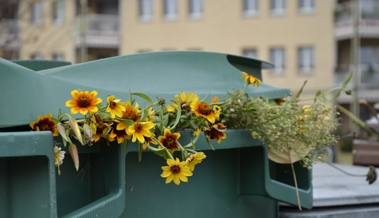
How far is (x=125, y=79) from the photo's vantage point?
2562 mm

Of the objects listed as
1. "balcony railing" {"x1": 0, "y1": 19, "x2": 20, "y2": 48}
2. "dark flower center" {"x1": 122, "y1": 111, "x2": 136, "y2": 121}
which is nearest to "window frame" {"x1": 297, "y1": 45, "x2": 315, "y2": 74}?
"balcony railing" {"x1": 0, "y1": 19, "x2": 20, "y2": 48}

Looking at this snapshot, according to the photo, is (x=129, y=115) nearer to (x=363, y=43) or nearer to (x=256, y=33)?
(x=256, y=33)

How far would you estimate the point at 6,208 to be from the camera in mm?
2066

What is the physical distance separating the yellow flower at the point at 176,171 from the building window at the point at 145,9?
3322 cm

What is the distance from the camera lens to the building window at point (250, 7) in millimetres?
33125

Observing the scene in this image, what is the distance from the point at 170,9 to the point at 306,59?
7037 millimetres

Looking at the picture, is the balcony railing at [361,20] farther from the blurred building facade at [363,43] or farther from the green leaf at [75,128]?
the green leaf at [75,128]

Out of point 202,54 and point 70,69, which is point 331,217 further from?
point 70,69

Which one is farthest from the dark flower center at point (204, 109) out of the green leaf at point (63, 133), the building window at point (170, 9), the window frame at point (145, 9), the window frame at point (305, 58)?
the window frame at point (145, 9)

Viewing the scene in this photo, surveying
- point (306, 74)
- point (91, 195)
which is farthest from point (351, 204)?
point (306, 74)

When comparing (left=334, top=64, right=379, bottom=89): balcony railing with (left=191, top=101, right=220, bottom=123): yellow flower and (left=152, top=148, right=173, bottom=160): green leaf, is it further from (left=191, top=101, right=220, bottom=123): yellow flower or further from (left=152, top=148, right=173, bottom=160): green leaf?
(left=152, top=148, right=173, bottom=160): green leaf

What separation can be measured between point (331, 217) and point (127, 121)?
4.49ft

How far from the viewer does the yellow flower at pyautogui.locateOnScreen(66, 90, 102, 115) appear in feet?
7.02

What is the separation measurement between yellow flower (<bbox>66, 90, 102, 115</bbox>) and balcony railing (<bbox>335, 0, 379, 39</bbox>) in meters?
30.4
